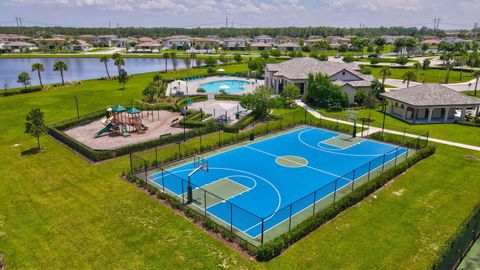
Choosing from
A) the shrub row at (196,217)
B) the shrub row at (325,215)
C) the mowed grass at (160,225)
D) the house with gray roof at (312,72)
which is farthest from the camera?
the house with gray roof at (312,72)

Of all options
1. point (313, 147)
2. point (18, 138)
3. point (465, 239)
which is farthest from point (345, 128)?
point (18, 138)

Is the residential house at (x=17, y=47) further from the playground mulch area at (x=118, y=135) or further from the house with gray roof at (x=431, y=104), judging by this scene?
the house with gray roof at (x=431, y=104)

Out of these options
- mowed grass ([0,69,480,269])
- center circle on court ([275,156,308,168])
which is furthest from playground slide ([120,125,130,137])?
center circle on court ([275,156,308,168])

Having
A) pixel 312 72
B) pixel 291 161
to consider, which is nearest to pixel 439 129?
pixel 291 161

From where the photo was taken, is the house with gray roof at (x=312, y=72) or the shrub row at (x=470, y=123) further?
the house with gray roof at (x=312, y=72)

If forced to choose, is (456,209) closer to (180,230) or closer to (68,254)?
(180,230)

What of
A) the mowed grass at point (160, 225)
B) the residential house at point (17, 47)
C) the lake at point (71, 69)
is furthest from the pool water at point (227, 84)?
the residential house at point (17, 47)
